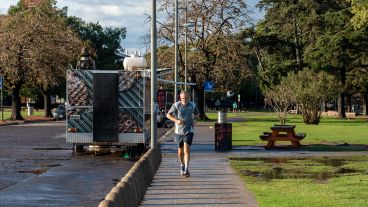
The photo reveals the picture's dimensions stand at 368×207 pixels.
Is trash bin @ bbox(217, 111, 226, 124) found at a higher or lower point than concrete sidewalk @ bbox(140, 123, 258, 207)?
higher

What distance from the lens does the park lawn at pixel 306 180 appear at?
37.0ft

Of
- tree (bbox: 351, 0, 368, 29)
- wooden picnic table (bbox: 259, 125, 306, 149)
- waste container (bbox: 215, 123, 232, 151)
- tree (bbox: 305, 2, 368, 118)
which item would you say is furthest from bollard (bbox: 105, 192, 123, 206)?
tree (bbox: 305, 2, 368, 118)

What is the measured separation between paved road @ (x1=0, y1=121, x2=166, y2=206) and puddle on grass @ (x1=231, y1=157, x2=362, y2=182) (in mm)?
3380

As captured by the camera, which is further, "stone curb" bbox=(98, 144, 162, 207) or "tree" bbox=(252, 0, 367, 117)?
"tree" bbox=(252, 0, 367, 117)

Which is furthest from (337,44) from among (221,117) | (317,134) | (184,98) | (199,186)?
(199,186)

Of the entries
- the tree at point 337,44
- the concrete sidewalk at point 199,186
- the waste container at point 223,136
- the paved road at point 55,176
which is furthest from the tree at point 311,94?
the concrete sidewalk at point 199,186

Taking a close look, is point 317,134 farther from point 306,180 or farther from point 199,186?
point 199,186

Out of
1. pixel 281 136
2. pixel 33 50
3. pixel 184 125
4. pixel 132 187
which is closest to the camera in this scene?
pixel 132 187

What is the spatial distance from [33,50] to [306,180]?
4387 centimetres

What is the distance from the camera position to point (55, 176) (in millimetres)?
16016

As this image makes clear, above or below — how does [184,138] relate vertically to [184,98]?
below

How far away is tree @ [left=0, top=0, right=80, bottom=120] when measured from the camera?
54.9 metres

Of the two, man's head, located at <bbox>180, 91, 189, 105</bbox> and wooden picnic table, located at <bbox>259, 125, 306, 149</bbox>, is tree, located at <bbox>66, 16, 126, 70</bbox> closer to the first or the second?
wooden picnic table, located at <bbox>259, 125, 306, 149</bbox>

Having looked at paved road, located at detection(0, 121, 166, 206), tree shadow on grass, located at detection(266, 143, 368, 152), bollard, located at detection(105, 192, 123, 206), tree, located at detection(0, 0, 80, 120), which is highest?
tree, located at detection(0, 0, 80, 120)
